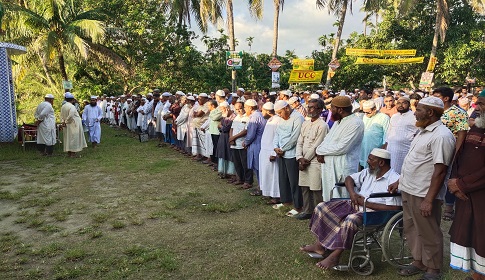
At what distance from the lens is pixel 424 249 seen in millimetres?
3768

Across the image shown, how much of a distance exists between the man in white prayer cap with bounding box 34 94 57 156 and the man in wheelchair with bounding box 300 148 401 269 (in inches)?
358

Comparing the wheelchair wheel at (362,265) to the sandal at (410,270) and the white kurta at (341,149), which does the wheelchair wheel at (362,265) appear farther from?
the white kurta at (341,149)

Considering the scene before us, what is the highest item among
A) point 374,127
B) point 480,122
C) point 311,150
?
point 480,122

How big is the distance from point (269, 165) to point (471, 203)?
3.66m

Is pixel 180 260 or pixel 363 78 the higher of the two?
pixel 363 78

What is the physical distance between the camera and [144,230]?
5.46 m

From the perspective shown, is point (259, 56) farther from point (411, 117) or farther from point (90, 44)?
point (411, 117)

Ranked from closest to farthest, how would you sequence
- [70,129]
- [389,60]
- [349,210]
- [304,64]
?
1. [349,210]
2. [70,129]
3. [304,64]
4. [389,60]

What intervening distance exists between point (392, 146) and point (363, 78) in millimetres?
19888

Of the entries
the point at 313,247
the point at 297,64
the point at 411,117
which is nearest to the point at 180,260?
the point at 313,247

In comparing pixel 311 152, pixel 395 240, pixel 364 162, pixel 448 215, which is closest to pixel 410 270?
pixel 395 240

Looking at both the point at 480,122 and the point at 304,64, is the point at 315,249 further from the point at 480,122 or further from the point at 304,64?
the point at 304,64

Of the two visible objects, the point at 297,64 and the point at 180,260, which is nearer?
the point at 180,260

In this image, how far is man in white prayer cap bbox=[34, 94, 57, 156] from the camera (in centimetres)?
1109
